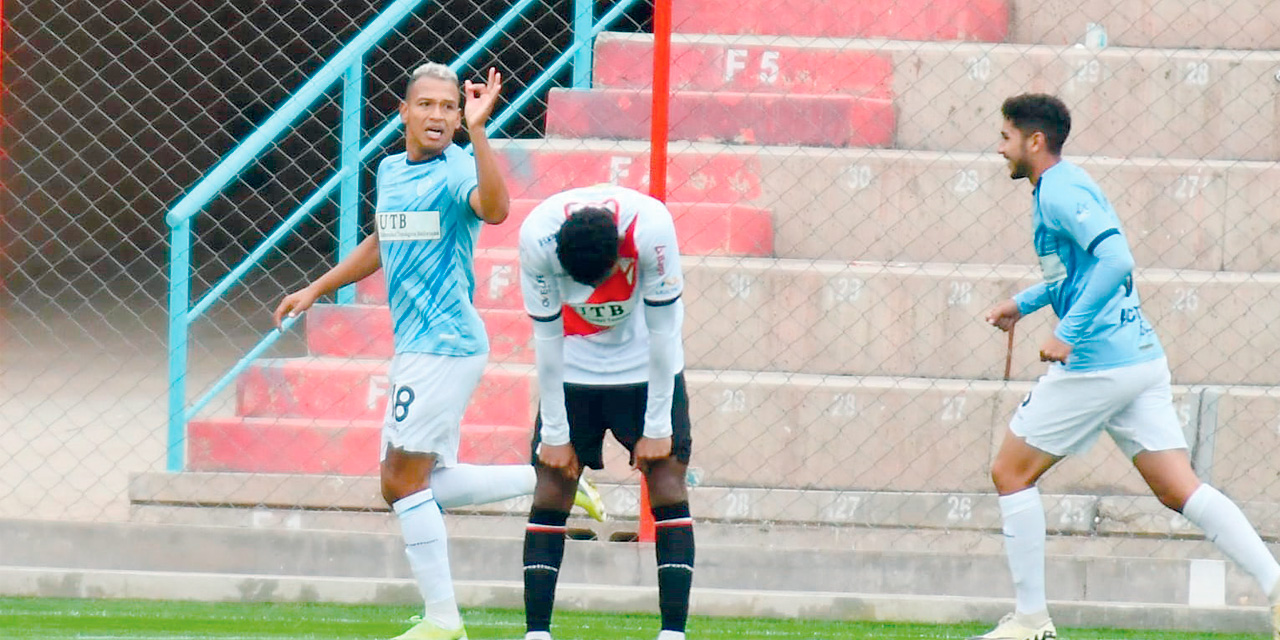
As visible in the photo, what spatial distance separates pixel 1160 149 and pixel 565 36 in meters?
6.06

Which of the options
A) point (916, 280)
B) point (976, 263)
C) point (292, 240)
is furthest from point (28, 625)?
point (292, 240)

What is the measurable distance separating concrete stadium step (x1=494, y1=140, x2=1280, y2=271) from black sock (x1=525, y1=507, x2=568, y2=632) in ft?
10.5

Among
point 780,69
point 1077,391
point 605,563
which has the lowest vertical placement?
point 605,563

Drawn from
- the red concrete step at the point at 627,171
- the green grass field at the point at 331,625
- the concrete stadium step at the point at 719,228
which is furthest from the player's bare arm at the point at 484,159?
the red concrete step at the point at 627,171

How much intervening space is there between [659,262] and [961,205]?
3.49 metres

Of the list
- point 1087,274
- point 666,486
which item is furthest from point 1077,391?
point 666,486

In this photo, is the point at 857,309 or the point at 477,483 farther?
the point at 857,309

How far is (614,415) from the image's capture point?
15.8ft

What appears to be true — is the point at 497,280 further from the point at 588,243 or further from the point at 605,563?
the point at 588,243

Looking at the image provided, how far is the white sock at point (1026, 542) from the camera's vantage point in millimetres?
5035

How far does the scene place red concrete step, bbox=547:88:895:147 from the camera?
26.8ft

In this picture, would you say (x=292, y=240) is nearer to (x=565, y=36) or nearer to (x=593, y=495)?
(x=565, y=36)

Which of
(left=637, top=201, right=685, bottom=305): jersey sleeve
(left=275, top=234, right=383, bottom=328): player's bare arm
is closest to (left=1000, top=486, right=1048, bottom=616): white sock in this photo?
(left=637, top=201, right=685, bottom=305): jersey sleeve

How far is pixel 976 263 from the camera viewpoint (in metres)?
7.75
